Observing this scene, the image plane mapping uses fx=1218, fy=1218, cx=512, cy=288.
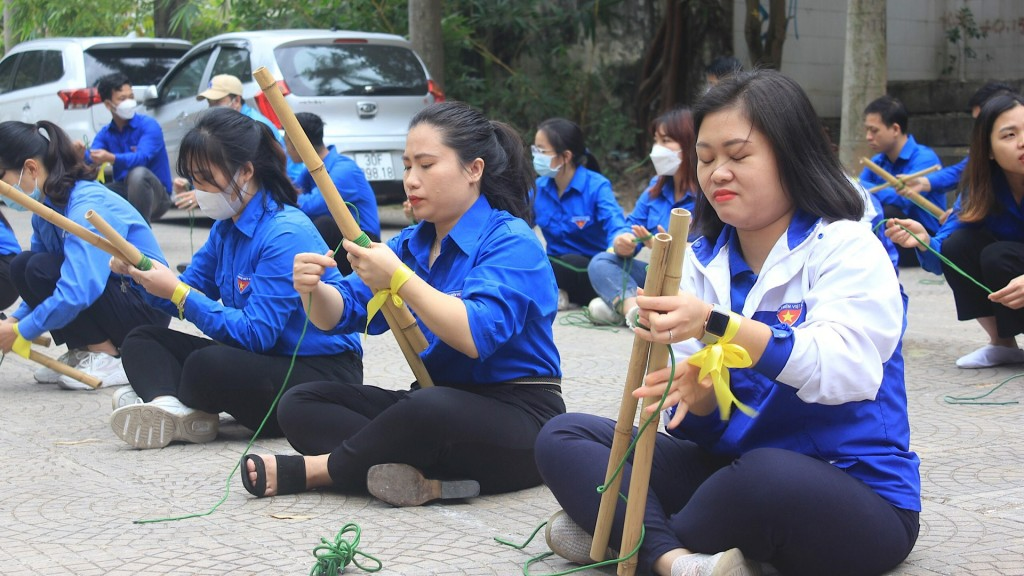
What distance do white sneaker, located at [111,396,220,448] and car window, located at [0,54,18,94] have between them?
9496mm

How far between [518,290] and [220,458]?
4.46 ft

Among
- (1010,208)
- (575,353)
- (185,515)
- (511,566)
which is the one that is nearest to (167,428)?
(185,515)

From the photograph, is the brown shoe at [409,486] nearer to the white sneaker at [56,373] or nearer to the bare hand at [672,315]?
the bare hand at [672,315]

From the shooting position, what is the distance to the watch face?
217 cm

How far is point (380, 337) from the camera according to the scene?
247 inches

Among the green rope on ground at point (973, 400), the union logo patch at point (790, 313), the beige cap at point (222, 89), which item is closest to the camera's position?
the union logo patch at point (790, 313)

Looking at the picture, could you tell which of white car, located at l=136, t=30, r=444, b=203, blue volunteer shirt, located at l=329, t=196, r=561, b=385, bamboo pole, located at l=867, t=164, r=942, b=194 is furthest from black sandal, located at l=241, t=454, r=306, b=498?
white car, located at l=136, t=30, r=444, b=203

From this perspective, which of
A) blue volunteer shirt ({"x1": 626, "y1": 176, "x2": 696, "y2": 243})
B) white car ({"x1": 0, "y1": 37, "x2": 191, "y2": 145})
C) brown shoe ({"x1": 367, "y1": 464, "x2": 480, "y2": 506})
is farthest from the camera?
white car ({"x1": 0, "y1": 37, "x2": 191, "y2": 145})

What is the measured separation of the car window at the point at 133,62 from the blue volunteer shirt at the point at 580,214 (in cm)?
602

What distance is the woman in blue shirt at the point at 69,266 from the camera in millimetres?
4625

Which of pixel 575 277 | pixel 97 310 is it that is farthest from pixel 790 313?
pixel 575 277

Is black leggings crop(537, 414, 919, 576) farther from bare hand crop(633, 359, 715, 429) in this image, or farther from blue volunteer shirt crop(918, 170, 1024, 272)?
blue volunteer shirt crop(918, 170, 1024, 272)

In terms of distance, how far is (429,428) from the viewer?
312 cm

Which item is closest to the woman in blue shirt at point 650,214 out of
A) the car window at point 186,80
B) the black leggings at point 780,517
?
the black leggings at point 780,517
